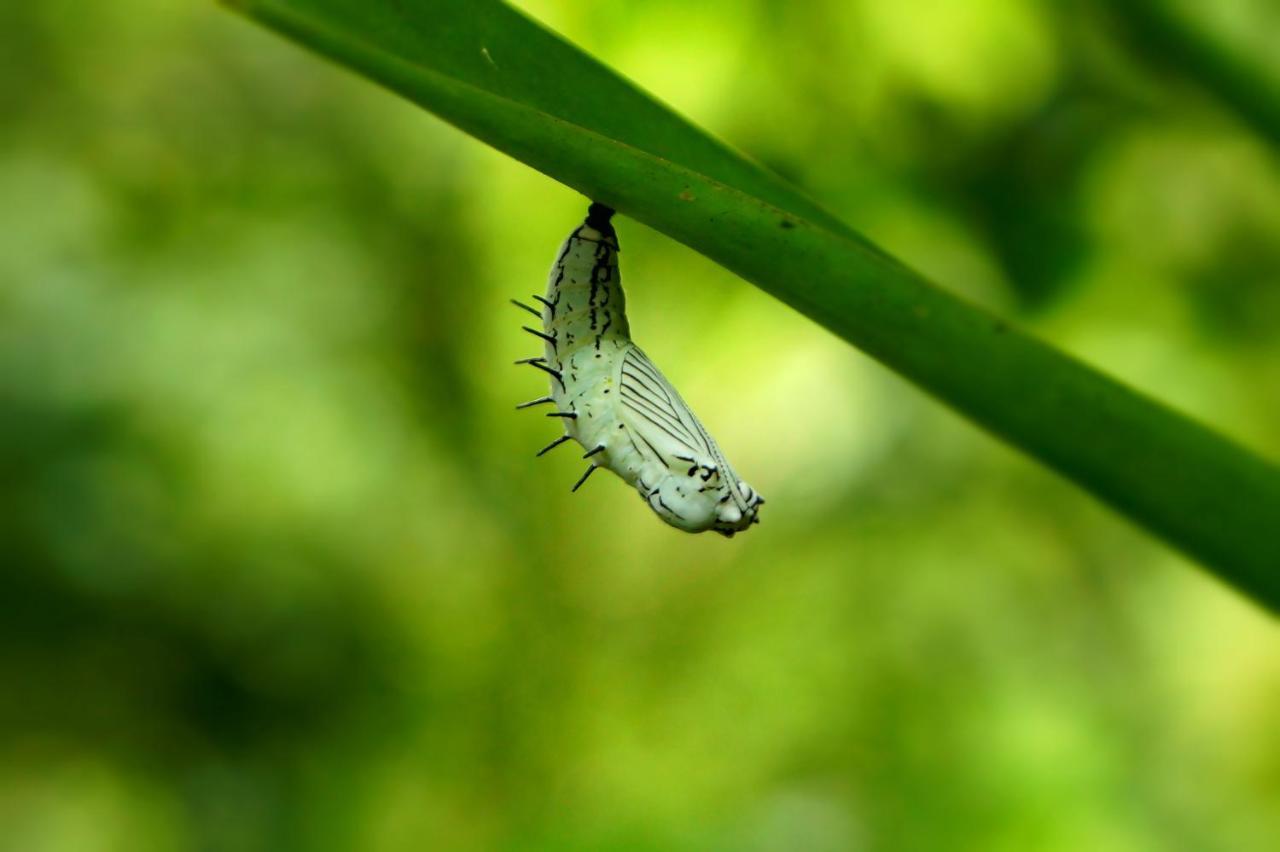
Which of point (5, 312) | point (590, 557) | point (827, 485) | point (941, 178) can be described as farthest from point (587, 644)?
point (5, 312)

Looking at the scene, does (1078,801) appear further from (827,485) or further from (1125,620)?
(827,485)

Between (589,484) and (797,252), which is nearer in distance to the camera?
(797,252)

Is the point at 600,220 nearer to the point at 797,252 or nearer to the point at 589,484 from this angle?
the point at 797,252

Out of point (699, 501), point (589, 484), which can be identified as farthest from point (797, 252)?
point (589, 484)

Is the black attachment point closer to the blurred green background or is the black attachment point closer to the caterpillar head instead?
the caterpillar head

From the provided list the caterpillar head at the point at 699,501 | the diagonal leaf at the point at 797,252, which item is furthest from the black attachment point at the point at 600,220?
the diagonal leaf at the point at 797,252

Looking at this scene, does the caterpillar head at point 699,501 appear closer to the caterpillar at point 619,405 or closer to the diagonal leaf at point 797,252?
the caterpillar at point 619,405
